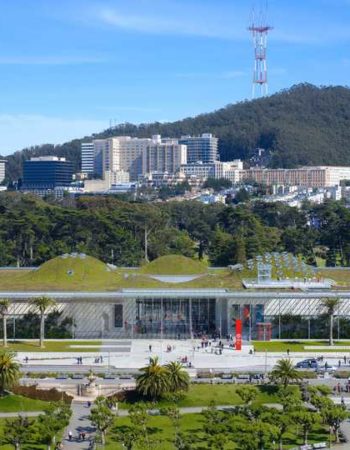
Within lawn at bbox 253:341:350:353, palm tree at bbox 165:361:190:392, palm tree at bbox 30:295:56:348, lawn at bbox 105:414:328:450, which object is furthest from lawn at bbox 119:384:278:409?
palm tree at bbox 30:295:56:348

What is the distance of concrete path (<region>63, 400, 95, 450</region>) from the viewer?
34.4m

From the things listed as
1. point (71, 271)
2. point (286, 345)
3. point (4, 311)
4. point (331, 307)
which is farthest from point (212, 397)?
point (71, 271)

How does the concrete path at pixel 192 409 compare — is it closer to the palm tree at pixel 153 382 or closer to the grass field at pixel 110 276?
the palm tree at pixel 153 382

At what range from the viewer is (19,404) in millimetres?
39938

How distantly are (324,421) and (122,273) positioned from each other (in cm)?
3293

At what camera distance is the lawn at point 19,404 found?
3959 centimetres

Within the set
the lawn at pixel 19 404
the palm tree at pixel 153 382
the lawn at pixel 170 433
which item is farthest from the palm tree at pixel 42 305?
the lawn at pixel 170 433

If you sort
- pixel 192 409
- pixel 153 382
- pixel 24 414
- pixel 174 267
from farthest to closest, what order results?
pixel 174 267 → pixel 153 382 → pixel 192 409 → pixel 24 414

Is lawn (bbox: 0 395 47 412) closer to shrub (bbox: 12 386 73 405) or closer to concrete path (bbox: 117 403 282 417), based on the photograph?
shrub (bbox: 12 386 73 405)

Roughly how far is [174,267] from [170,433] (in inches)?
1251

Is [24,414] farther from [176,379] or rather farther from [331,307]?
[331,307]

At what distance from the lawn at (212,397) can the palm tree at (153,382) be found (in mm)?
478

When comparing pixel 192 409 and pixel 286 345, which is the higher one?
pixel 286 345

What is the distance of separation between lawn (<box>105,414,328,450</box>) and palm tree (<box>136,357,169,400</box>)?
2002 mm
